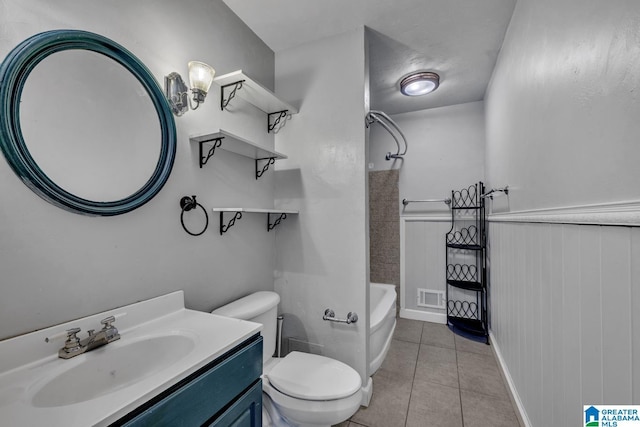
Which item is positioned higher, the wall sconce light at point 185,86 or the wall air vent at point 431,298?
the wall sconce light at point 185,86

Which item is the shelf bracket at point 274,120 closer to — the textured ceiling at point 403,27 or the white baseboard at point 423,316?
the textured ceiling at point 403,27

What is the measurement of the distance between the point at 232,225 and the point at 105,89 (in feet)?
2.78

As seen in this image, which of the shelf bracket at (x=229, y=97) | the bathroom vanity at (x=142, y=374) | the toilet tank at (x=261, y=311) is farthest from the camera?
the shelf bracket at (x=229, y=97)

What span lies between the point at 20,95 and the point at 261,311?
125 cm

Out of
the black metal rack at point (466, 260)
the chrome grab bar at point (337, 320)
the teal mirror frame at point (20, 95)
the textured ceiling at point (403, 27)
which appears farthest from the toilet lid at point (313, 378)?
the textured ceiling at point (403, 27)

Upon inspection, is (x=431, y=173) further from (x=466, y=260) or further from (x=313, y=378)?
(x=313, y=378)

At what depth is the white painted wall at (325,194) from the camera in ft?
5.69

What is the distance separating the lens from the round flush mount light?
7.62 ft

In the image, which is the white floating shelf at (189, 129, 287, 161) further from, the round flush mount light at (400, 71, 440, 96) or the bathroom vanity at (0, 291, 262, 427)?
the round flush mount light at (400, 71, 440, 96)

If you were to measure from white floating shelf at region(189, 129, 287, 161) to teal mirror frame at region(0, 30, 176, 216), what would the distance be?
26 centimetres

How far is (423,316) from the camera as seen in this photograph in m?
3.00

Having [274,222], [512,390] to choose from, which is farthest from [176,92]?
[512,390]

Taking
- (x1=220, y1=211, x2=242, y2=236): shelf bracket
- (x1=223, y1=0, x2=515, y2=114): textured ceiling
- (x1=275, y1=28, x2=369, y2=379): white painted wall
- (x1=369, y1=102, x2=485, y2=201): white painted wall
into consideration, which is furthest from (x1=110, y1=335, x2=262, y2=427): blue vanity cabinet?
(x1=369, y1=102, x2=485, y2=201): white painted wall

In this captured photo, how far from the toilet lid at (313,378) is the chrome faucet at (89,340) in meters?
0.76
